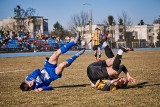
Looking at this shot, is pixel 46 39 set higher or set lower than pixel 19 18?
lower

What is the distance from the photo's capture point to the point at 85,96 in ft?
23.5

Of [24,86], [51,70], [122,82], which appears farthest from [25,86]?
[122,82]

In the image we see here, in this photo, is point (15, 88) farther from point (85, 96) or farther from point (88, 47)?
point (88, 47)

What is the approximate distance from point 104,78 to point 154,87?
132 cm

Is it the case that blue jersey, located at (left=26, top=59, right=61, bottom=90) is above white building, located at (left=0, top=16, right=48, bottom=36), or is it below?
below

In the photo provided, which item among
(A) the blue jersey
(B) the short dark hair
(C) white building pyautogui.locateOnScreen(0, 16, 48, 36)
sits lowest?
(B) the short dark hair

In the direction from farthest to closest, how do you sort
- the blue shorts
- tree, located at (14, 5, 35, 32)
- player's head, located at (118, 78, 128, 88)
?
tree, located at (14, 5, 35, 32) < the blue shorts < player's head, located at (118, 78, 128, 88)

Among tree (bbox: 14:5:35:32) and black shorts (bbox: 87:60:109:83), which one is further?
tree (bbox: 14:5:35:32)

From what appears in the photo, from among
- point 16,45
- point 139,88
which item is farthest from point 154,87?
point 16,45

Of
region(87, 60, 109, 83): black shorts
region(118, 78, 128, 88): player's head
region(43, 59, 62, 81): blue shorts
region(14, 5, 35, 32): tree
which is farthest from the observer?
region(14, 5, 35, 32): tree

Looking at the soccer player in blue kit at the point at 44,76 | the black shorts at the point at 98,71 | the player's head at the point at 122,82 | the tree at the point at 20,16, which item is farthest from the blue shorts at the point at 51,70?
the tree at the point at 20,16

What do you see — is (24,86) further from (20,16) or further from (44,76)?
(20,16)

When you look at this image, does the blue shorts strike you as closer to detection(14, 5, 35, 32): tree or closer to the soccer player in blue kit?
the soccer player in blue kit

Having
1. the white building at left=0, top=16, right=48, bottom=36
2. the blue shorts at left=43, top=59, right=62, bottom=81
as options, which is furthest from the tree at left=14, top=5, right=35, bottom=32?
the blue shorts at left=43, top=59, right=62, bottom=81
